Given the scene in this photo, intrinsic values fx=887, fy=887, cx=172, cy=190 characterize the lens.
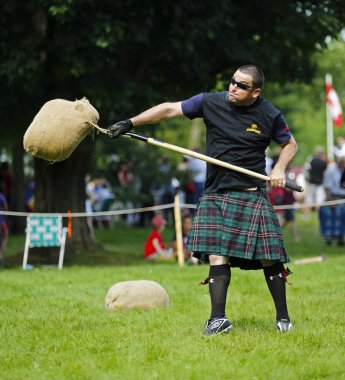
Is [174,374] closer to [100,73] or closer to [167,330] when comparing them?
[167,330]

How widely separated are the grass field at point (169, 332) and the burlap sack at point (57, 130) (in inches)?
52.1

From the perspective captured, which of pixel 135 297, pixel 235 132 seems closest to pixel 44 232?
pixel 135 297

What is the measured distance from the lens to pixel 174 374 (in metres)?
4.97

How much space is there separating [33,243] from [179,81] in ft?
10.8

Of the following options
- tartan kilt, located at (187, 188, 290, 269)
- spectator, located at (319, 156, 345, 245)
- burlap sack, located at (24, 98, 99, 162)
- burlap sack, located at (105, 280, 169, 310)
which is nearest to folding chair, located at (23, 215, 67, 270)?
burlap sack, located at (105, 280, 169, 310)

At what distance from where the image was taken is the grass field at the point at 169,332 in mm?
5121

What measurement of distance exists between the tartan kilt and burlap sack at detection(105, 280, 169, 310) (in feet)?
4.93

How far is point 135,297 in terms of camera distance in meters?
7.60

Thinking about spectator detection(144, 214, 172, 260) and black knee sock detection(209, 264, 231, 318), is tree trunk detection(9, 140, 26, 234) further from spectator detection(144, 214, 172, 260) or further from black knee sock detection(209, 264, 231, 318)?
black knee sock detection(209, 264, 231, 318)

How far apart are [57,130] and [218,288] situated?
1621 millimetres

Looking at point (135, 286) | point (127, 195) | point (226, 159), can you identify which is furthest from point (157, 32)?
point (127, 195)

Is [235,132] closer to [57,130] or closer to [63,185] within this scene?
[57,130]

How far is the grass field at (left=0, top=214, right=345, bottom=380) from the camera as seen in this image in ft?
16.8

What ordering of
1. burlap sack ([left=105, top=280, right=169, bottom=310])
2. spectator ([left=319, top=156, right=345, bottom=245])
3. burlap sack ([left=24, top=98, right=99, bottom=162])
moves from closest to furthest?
burlap sack ([left=24, top=98, right=99, bottom=162]), burlap sack ([left=105, top=280, right=169, bottom=310]), spectator ([left=319, top=156, right=345, bottom=245])
